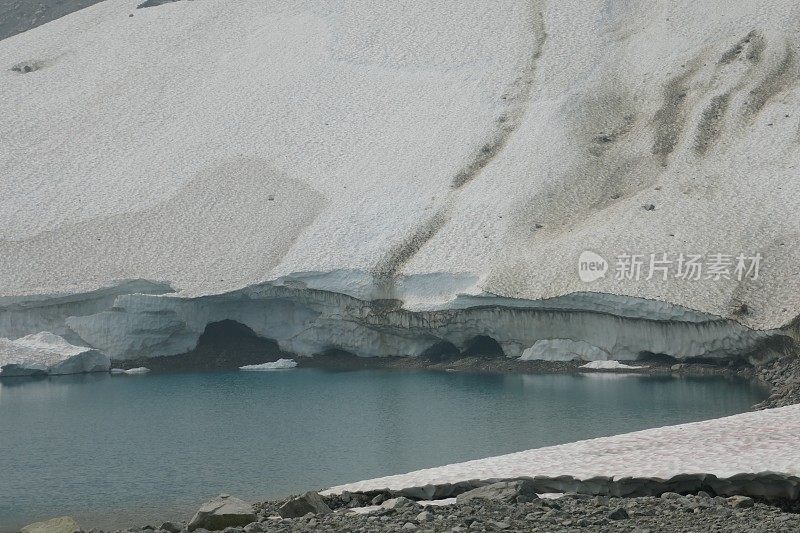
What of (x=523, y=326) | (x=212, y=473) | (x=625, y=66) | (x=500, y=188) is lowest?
(x=212, y=473)

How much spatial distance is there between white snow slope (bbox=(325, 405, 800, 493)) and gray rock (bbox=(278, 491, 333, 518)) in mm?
1248

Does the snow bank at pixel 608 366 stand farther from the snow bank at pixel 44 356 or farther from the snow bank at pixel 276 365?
the snow bank at pixel 44 356

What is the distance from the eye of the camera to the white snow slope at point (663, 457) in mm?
13680

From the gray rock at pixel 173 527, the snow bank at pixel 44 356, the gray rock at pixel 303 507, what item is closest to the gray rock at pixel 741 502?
the gray rock at pixel 303 507

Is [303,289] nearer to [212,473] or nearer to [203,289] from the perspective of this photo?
[203,289]

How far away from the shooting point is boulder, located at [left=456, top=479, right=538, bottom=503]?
1328cm

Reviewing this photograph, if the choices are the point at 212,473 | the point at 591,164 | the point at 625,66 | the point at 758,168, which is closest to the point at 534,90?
the point at 625,66

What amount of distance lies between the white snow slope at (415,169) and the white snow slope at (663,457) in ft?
46.1

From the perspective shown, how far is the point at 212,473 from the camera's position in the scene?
20906 mm

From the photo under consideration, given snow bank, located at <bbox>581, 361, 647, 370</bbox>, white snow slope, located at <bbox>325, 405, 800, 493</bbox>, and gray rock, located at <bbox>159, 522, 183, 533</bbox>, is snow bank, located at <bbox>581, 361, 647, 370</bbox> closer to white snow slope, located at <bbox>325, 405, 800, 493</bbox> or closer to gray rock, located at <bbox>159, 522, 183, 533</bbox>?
white snow slope, located at <bbox>325, 405, 800, 493</bbox>

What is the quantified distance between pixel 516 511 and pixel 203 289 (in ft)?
92.3

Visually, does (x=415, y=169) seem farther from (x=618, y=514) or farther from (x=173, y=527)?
(x=618, y=514)

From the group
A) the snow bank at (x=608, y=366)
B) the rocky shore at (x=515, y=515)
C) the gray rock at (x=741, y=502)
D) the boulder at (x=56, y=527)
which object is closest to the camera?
the rocky shore at (x=515, y=515)

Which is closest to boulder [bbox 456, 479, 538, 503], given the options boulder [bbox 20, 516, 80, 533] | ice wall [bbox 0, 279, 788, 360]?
boulder [bbox 20, 516, 80, 533]
